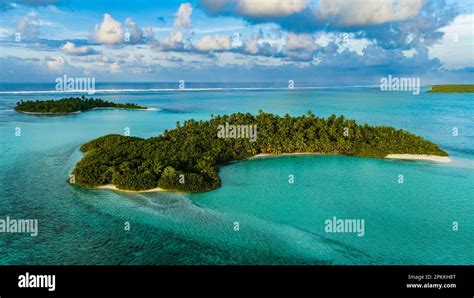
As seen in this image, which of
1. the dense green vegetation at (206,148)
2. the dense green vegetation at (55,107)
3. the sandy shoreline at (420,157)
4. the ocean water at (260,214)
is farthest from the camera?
the dense green vegetation at (55,107)

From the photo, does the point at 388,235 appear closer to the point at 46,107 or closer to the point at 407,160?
the point at 407,160

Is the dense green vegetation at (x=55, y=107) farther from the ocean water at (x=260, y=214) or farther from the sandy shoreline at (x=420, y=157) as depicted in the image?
the sandy shoreline at (x=420, y=157)

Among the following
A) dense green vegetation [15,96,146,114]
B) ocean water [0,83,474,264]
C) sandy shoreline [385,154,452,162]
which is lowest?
ocean water [0,83,474,264]

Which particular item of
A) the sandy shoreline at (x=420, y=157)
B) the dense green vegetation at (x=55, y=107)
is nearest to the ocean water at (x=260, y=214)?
the sandy shoreline at (x=420, y=157)

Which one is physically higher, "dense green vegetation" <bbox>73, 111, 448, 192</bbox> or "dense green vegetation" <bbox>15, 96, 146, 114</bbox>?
"dense green vegetation" <bbox>15, 96, 146, 114</bbox>

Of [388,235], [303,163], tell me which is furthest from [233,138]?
[388,235]

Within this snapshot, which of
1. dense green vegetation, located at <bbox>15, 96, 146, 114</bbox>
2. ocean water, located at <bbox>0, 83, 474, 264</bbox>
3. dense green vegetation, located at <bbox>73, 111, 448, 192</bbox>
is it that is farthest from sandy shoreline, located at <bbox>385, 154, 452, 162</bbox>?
dense green vegetation, located at <bbox>15, 96, 146, 114</bbox>

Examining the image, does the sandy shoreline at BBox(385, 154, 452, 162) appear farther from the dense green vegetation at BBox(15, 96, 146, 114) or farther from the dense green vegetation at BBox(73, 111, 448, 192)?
the dense green vegetation at BBox(15, 96, 146, 114)

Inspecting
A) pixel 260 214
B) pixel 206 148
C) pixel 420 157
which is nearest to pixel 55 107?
pixel 206 148
